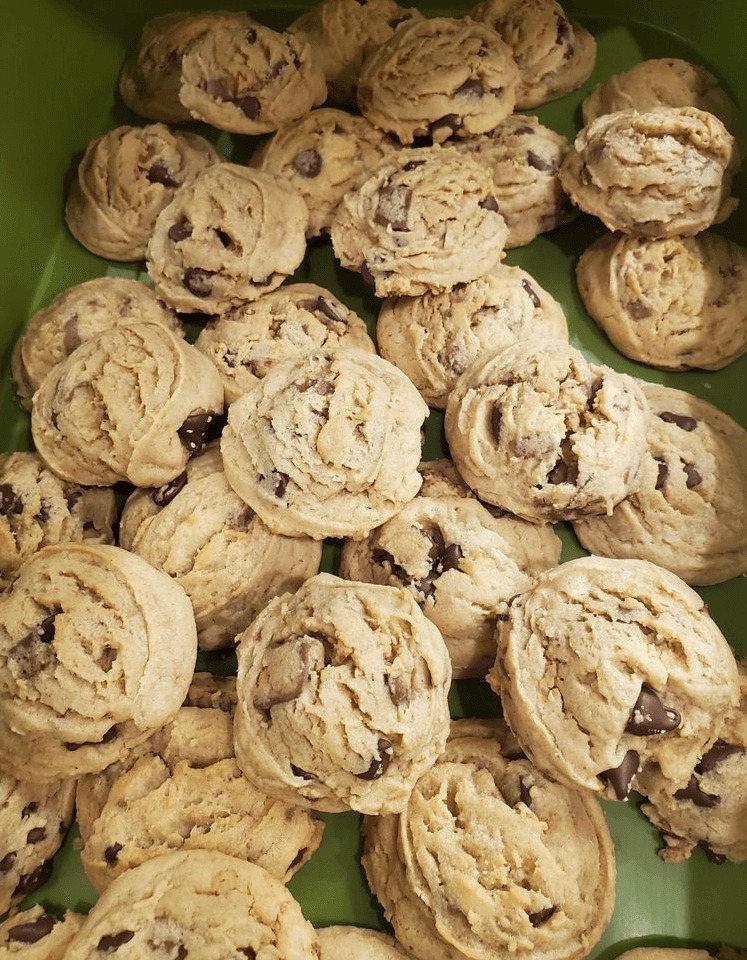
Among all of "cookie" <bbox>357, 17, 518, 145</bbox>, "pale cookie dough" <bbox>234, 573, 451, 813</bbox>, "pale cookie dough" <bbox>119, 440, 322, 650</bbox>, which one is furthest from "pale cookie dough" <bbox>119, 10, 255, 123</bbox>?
"pale cookie dough" <bbox>234, 573, 451, 813</bbox>

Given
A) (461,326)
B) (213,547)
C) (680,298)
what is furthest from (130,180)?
(680,298)

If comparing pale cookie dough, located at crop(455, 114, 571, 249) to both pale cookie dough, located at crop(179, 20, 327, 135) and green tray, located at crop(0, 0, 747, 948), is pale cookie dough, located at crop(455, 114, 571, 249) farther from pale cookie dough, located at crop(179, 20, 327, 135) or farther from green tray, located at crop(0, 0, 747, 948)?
pale cookie dough, located at crop(179, 20, 327, 135)

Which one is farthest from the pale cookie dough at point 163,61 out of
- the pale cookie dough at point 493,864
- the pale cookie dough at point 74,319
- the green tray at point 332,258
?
the pale cookie dough at point 493,864

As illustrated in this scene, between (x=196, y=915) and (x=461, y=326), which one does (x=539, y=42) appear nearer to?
(x=461, y=326)

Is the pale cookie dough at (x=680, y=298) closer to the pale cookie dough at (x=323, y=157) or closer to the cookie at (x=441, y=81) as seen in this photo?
the cookie at (x=441, y=81)

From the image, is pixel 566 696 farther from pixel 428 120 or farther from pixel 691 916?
pixel 428 120

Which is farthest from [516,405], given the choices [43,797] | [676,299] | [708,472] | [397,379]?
[43,797]
